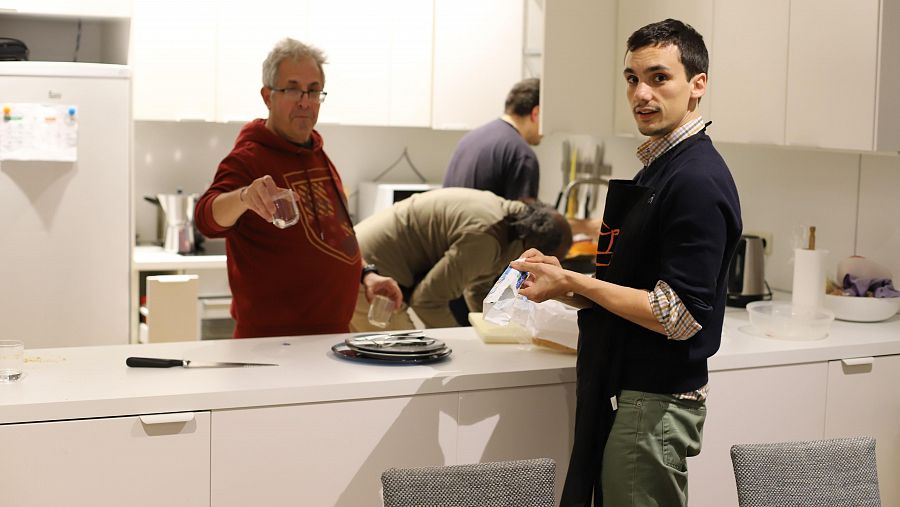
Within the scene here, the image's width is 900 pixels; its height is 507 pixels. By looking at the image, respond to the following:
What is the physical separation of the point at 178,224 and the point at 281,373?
8.81 ft

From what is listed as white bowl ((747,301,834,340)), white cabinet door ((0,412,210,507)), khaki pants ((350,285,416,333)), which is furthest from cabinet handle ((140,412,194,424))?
white bowl ((747,301,834,340))

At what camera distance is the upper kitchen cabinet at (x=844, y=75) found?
261cm

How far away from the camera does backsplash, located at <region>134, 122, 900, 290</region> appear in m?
3.18

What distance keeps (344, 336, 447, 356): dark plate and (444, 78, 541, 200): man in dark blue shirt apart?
192 cm

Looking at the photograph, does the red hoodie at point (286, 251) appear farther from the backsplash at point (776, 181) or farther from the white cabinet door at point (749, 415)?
the backsplash at point (776, 181)

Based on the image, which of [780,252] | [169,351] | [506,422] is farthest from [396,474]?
[780,252]

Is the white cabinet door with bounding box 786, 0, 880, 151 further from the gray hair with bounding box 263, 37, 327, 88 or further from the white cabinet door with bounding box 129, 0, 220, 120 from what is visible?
the white cabinet door with bounding box 129, 0, 220, 120

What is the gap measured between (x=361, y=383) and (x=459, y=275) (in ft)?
4.61

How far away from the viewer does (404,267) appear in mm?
3652

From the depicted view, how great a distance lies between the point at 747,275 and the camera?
333 centimetres

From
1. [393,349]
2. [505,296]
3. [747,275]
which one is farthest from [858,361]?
[393,349]

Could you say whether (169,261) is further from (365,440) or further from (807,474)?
(807,474)

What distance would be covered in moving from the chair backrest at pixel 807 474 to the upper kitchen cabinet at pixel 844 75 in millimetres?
1123

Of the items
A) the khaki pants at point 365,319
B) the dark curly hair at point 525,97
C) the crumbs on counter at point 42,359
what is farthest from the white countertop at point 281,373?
the dark curly hair at point 525,97
